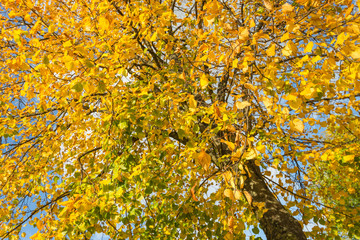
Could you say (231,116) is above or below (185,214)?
above

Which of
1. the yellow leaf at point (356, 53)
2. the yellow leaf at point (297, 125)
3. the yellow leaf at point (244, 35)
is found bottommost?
the yellow leaf at point (297, 125)

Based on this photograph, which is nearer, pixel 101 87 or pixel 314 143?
pixel 101 87

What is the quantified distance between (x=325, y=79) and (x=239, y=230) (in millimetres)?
1990

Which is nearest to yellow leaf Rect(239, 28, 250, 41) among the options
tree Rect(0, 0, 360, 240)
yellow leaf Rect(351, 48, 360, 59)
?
tree Rect(0, 0, 360, 240)

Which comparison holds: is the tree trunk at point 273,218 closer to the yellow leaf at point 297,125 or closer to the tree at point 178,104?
the tree at point 178,104

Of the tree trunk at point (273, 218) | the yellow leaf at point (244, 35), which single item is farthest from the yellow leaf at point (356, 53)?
the tree trunk at point (273, 218)

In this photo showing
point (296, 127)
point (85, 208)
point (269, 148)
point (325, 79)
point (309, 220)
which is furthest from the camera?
point (269, 148)

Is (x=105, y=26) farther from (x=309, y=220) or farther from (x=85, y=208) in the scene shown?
(x=309, y=220)

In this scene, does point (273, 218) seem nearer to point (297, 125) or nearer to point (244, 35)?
point (297, 125)

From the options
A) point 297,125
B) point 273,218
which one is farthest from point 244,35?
point 273,218

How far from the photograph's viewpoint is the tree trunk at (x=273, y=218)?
269 centimetres

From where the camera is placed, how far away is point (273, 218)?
2916 millimetres

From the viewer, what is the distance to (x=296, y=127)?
1344 mm

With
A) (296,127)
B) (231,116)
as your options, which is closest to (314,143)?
(231,116)
